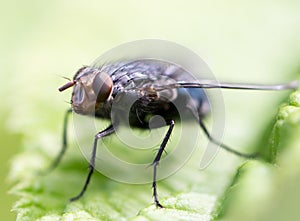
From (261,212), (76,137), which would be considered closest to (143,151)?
(76,137)

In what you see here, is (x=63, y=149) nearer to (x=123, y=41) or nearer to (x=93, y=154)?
(x=93, y=154)

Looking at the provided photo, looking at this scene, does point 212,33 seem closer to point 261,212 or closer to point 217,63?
point 217,63

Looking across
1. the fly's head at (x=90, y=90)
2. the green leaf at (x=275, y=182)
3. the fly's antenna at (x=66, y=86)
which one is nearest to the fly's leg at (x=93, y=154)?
the fly's head at (x=90, y=90)

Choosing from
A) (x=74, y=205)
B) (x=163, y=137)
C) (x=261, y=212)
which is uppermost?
(x=261, y=212)

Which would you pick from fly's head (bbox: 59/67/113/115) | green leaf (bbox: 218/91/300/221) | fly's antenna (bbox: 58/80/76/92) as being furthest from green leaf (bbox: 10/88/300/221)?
fly's antenna (bbox: 58/80/76/92)

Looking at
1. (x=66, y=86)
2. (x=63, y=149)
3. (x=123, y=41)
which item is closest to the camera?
(x=66, y=86)

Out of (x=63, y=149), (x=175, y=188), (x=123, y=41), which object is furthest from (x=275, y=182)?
(x=123, y=41)

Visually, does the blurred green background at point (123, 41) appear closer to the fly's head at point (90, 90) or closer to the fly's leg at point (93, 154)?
the fly's leg at point (93, 154)

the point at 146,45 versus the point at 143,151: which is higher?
the point at 146,45
